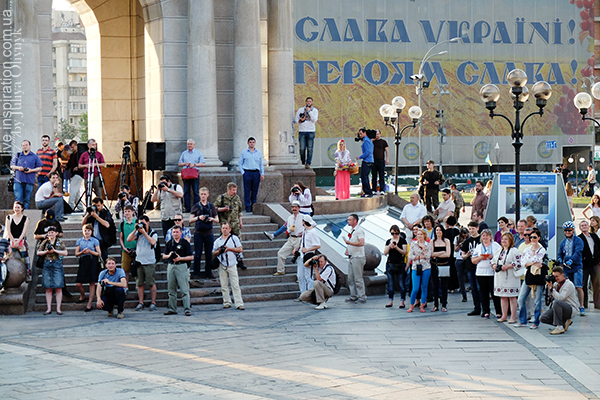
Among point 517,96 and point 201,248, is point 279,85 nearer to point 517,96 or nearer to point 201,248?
point 517,96

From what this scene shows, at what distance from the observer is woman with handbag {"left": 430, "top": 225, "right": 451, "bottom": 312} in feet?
57.5

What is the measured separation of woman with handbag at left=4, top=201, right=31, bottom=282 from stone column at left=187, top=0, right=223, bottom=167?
21.4 feet

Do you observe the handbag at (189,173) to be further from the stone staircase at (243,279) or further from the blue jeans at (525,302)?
the blue jeans at (525,302)

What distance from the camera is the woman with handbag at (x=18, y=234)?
17.3m

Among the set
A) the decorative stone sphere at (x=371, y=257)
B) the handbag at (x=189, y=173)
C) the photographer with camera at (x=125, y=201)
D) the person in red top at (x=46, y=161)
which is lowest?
the decorative stone sphere at (x=371, y=257)

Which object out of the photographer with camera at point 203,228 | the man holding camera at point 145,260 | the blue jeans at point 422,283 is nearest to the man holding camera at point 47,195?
the man holding camera at point 145,260

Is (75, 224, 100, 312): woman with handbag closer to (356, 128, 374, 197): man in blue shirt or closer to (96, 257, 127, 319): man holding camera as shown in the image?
(96, 257, 127, 319): man holding camera

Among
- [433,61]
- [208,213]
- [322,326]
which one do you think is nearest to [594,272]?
[322,326]

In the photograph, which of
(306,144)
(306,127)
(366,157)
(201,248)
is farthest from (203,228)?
(306,144)

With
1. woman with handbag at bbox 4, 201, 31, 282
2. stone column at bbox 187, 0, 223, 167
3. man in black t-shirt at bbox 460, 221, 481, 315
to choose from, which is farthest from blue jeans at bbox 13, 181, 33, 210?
man in black t-shirt at bbox 460, 221, 481, 315

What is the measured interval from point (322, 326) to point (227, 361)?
10.5 feet

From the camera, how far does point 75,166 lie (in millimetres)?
22328

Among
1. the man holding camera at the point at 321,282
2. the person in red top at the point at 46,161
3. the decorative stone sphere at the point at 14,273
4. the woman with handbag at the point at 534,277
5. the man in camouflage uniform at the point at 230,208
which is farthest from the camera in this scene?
the person in red top at the point at 46,161

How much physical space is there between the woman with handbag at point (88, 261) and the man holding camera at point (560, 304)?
8.18 m
